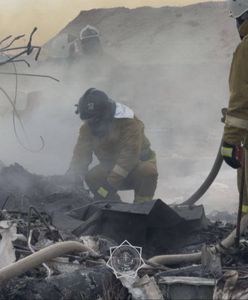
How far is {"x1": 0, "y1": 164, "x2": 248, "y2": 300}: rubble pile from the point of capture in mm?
3605

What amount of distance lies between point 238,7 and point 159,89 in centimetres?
1274

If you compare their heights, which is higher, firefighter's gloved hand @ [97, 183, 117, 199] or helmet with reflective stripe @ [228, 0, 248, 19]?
helmet with reflective stripe @ [228, 0, 248, 19]

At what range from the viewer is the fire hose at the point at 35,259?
3.65m

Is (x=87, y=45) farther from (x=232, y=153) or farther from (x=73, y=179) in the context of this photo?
(x=232, y=153)

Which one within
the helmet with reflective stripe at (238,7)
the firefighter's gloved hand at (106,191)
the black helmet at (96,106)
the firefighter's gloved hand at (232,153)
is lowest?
the firefighter's gloved hand at (106,191)

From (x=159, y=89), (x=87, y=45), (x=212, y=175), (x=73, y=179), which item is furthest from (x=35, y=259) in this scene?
(x=159, y=89)

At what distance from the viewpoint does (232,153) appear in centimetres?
458

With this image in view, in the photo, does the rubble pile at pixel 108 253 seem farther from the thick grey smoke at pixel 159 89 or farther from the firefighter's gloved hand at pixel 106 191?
the thick grey smoke at pixel 159 89

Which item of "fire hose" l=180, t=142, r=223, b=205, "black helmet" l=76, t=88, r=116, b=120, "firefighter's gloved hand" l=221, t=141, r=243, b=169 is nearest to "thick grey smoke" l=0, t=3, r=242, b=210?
"black helmet" l=76, t=88, r=116, b=120

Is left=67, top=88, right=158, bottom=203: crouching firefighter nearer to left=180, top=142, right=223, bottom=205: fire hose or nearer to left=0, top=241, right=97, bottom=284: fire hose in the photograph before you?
left=180, top=142, right=223, bottom=205: fire hose

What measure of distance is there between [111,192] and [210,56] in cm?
1294

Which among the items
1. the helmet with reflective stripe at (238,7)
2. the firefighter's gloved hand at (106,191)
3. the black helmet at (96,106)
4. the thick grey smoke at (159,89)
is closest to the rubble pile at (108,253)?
the firefighter's gloved hand at (106,191)

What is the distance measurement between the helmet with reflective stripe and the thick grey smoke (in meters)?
4.63

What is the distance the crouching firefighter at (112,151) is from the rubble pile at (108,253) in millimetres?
1021
